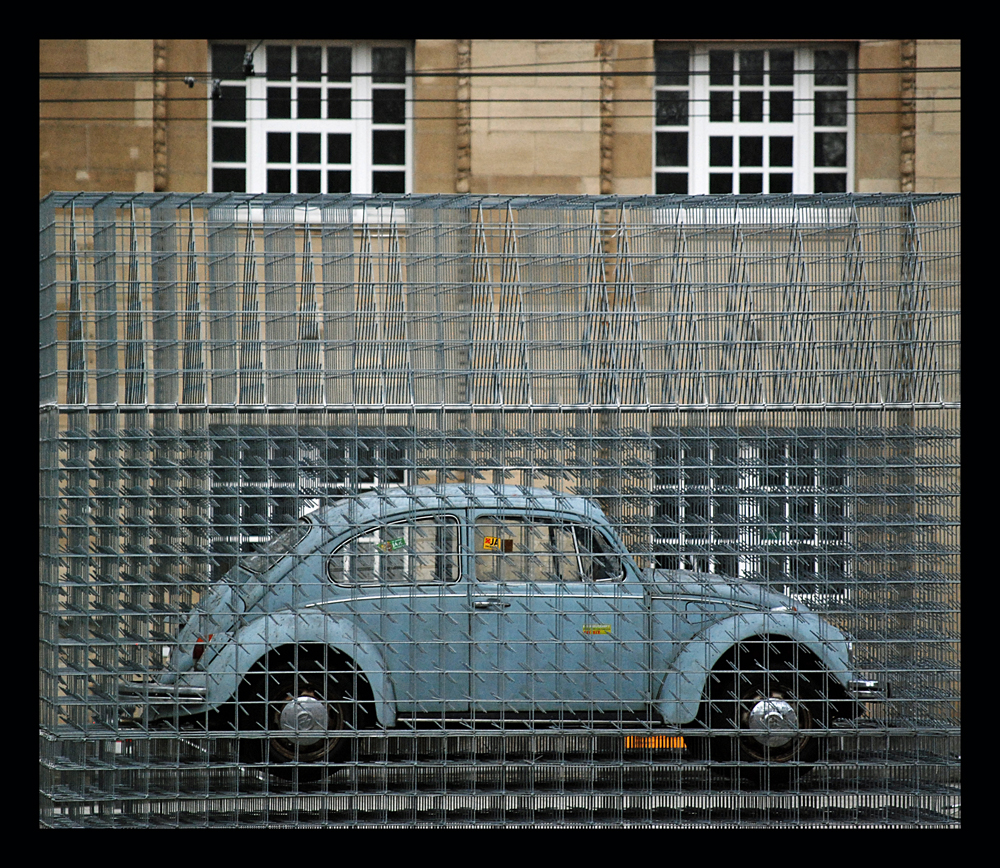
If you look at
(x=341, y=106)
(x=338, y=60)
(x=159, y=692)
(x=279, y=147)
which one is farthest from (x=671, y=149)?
(x=159, y=692)

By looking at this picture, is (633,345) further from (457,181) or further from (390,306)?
(457,181)

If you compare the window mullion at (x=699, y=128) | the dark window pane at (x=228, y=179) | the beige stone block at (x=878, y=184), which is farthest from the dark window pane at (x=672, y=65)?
the dark window pane at (x=228, y=179)

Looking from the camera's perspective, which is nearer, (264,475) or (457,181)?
(264,475)

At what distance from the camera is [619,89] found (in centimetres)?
1586

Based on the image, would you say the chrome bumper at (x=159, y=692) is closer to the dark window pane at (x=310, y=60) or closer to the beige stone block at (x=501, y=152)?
the beige stone block at (x=501, y=152)

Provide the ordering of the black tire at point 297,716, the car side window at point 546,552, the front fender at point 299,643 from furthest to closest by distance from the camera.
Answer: the car side window at point 546,552
the front fender at point 299,643
the black tire at point 297,716

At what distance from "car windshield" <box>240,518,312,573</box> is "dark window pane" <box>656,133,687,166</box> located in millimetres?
10590

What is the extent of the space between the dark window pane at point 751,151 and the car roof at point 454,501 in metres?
10.6

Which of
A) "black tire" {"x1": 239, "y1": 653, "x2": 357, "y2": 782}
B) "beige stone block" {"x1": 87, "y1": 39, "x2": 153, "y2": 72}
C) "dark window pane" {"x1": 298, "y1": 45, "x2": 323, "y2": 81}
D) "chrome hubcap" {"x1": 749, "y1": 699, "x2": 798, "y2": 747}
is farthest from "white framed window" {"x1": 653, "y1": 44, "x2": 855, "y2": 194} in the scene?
"black tire" {"x1": 239, "y1": 653, "x2": 357, "y2": 782}

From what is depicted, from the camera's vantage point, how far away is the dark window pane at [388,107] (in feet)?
52.5

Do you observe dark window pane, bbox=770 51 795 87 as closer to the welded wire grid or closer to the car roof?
the welded wire grid

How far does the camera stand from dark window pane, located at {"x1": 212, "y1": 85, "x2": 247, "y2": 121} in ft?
51.8

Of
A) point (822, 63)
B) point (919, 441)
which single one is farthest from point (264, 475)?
point (822, 63)

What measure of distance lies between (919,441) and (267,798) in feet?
14.7
